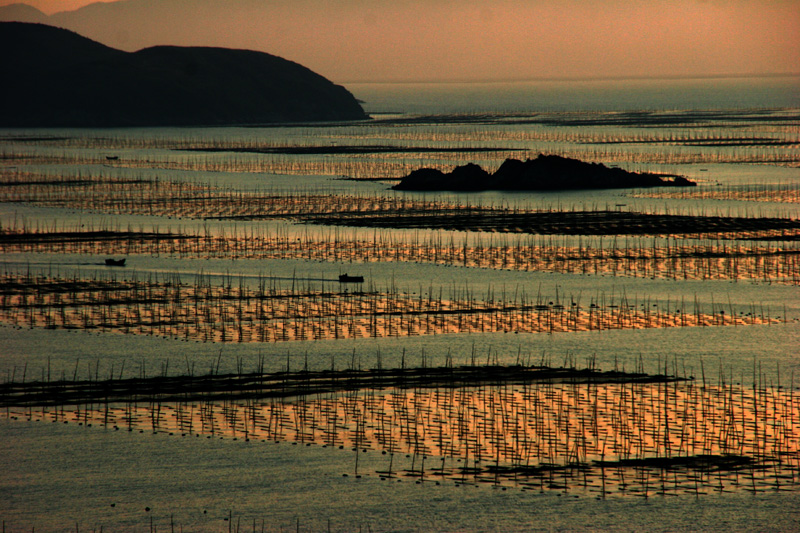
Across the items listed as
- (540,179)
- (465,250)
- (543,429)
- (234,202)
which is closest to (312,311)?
(543,429)

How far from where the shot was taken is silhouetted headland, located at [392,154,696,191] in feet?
256

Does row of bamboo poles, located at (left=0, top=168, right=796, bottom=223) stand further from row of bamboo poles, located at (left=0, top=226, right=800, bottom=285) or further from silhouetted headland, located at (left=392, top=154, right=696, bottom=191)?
row of bamboo poles, located at (left=0, top=226, right=800, bottom=285)

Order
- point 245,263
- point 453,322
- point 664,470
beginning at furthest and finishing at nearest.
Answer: point 245,263
point 453,322
point 664,470

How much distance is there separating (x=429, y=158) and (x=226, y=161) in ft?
75.0

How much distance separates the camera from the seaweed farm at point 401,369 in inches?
742

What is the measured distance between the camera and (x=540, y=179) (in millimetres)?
79062

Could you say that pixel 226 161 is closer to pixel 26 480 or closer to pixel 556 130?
pixel 556 130

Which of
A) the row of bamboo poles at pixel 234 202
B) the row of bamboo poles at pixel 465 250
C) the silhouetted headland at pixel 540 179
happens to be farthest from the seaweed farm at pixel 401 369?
the silhouetted headland at pixel 540 179

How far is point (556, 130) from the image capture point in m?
159

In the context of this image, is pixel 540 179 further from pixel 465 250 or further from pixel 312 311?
pixel 312 311

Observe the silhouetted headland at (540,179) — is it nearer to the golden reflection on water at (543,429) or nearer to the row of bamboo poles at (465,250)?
the row of bamboo poles at (465,250)

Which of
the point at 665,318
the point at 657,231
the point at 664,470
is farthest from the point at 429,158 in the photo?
the point at 664,470

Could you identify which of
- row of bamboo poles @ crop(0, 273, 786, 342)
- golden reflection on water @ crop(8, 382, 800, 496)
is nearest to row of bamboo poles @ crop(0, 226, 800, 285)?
row of bamboo poles @ crop(0, 273, 786, 342)

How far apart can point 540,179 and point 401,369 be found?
2133 inches
